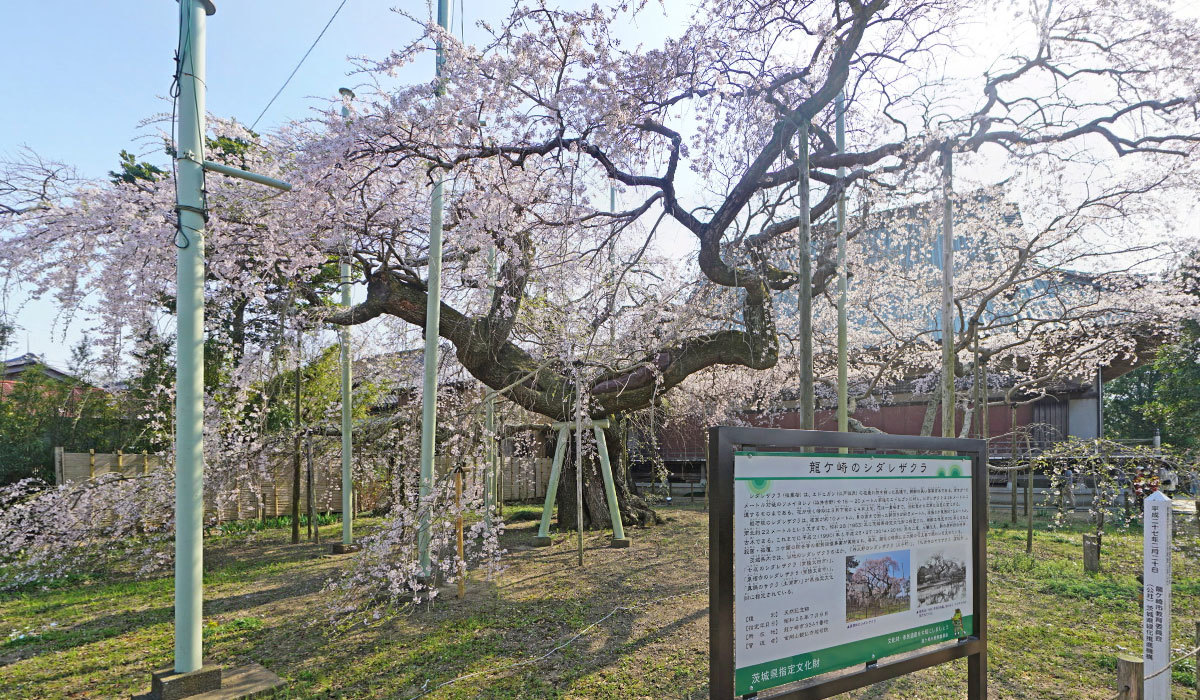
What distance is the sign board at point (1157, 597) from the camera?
3395mm

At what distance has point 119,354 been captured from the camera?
7.28 meters

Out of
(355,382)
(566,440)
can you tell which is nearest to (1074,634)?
(566,440)

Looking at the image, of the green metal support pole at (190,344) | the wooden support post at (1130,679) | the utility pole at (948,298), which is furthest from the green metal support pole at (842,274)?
the green metal support pole at (190,344)

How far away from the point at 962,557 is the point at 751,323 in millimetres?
4808

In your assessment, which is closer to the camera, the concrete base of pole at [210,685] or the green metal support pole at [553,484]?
the concrete base of pole at [210,685]

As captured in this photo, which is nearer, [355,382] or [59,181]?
[59,181]

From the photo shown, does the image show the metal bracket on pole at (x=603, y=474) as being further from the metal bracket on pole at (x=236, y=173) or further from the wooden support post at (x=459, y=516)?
the metal bracket on pole at (x=236, y=173)

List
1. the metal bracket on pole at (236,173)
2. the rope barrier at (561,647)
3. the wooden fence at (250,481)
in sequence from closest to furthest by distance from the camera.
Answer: the metal bracket on pole at (236,173)
the rope barrier at (561,647)
the wooden fence at (250,481)

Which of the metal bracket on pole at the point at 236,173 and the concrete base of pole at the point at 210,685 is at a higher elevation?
the metal bracket on pole at the point at 236,173

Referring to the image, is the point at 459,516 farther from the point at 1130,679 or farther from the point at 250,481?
the point at 250,481

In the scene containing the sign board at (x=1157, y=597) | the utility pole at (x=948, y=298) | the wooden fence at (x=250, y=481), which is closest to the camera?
the sign board at (x=1157, y=597)

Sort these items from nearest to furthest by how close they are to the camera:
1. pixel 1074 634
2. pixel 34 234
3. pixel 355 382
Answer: pixel 1074 634, pixel 34 234, pixel 355 382

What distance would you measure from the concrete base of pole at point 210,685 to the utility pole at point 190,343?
18mm

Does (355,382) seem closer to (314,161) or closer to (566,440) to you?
(566,440)
